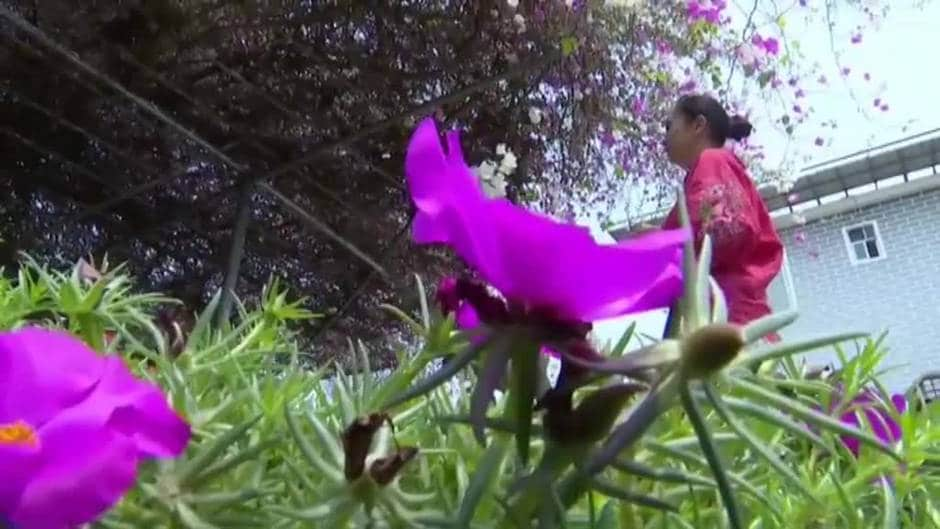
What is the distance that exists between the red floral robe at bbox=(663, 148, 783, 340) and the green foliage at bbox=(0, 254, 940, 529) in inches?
7.5

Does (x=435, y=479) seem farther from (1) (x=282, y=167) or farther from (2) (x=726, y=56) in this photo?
(1) (x=282, y=167)

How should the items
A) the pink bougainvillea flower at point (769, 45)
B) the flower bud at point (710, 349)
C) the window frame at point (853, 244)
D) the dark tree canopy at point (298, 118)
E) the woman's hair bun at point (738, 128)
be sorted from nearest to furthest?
the flower bud at point (710, 349), the woman's hair bun at point (738, 128), the dark tree canopy at point (298, 118), the pink bougainvillea flower at point (769, 45), the window frame at point (853, 244)

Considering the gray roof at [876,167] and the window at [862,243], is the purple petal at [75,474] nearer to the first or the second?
the gray roof at [876,167]

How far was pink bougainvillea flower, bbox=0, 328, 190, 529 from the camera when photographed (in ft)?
0.75

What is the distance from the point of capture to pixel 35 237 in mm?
3312

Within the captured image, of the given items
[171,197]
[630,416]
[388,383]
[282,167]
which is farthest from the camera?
[171,197]

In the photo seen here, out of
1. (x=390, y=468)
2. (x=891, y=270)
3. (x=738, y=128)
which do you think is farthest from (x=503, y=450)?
(x=891, y=270)

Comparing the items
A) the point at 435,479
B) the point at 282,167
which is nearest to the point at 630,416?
the point at 435,479

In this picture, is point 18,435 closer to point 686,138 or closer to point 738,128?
point 686,138

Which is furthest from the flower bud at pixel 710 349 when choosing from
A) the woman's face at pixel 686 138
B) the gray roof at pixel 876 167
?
the gray roof at pixel 876 167

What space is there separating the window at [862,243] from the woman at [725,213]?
7295 millimetres

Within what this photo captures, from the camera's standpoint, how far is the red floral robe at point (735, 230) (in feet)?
2.20

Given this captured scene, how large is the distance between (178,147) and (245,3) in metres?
0.78

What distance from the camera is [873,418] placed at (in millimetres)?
371
